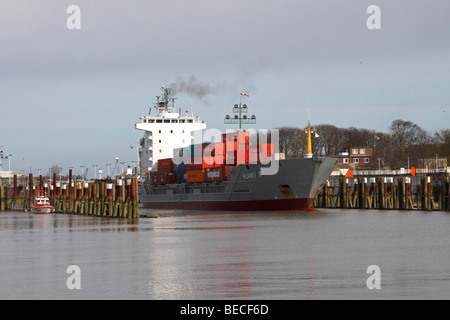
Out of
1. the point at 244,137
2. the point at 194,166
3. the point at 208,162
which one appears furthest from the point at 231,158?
the point at 194,166

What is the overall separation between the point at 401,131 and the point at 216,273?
124 m

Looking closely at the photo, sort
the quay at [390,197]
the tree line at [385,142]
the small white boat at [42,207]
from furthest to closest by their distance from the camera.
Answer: the tree line at [385,142] < the small white boat at [42,207] < the quay at [390,197]

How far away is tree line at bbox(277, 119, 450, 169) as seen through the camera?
135m

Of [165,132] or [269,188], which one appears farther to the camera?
[165,132]

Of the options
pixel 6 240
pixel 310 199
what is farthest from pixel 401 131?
pixel 6 240

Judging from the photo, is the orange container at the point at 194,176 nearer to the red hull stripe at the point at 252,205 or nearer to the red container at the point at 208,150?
the red container at the point at 208,150

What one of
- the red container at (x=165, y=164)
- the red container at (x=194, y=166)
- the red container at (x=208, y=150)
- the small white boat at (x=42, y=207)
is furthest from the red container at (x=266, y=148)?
the small white boat at (x=42, y=207)

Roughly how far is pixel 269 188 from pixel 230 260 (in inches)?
1460

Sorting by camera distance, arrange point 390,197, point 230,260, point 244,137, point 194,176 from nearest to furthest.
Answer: point 230,260 → point 244,137 → point 390,197 → point 194,176

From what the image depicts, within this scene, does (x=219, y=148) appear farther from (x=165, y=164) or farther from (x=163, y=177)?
(x=163, y=177)

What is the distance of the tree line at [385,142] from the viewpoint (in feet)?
442

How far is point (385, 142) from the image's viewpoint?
485 ft

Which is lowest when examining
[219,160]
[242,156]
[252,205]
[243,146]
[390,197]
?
[252,205]

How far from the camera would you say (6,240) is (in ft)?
141
